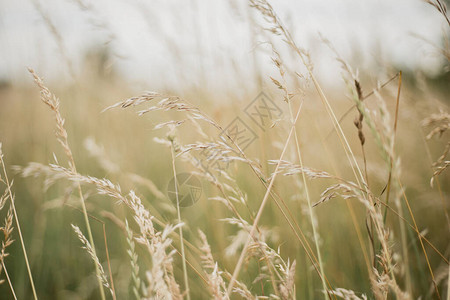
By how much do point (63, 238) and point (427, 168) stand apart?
3.12m

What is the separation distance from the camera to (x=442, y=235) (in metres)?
1.83

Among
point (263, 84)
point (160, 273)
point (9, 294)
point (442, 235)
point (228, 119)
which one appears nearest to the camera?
point (160, 273)

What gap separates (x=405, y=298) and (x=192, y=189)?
128cm

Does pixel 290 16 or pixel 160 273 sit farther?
pixel 290 16

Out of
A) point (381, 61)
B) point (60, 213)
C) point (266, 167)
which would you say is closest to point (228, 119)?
point (266, 167)

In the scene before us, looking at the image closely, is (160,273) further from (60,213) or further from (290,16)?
(60,213)

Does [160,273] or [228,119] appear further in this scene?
[228,119]

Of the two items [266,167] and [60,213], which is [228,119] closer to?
[266,167]

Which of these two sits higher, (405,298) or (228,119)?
(228,119)

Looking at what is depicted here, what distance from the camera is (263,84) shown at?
169 cm

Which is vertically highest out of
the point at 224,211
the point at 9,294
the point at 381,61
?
the point at 381,61

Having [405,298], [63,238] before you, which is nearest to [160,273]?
[405,298]

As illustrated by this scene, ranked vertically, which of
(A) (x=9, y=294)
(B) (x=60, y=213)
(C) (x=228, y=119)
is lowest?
(A) (x=9, y=294)

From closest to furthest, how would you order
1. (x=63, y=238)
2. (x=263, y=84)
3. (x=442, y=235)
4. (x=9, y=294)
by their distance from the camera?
(x=9, y=294)
(x=263, y=84)
(x=442, y=235)
(x=63, y=238)
